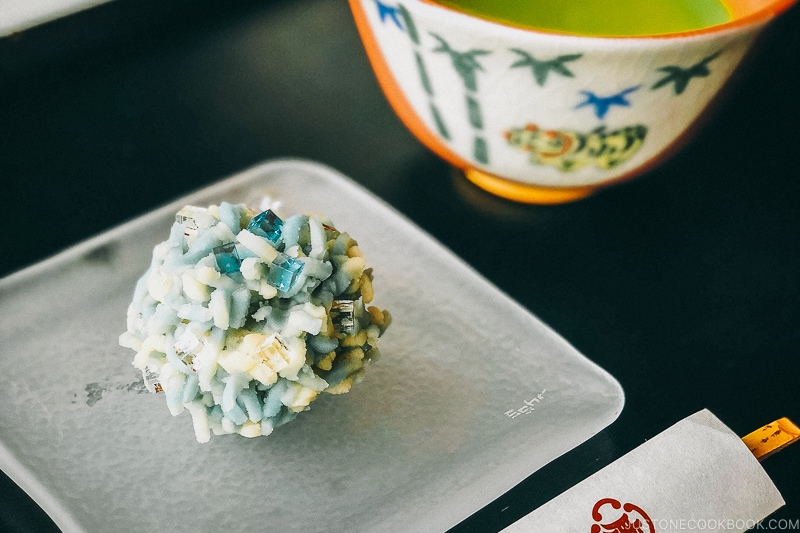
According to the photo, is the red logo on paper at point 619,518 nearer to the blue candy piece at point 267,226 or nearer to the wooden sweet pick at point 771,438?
the wooden sweet pick at point 771,438

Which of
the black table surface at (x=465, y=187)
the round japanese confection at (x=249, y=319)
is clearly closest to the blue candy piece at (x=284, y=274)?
the round japanese confection at (x=249, y=319)

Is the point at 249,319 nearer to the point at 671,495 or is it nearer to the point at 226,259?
the point at 226,259

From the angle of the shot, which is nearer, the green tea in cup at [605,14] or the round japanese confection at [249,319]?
the round japanese confection at [249,319]

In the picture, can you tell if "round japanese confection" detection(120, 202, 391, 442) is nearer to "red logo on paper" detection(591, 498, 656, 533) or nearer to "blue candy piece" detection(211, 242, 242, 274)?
"blue candy piece" detection(211, 242, 242, 274)

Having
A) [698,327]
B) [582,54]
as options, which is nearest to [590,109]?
[582,54]

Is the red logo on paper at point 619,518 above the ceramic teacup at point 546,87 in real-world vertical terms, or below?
below

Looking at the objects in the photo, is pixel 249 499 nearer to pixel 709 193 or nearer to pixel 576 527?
pixel 576 527
